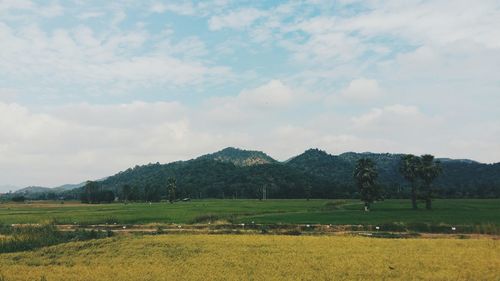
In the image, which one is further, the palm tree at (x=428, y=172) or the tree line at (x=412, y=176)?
the palm tree at (x=428, y=172)

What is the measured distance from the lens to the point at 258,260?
31.7 m

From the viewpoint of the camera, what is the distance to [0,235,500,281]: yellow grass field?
26.8 metres

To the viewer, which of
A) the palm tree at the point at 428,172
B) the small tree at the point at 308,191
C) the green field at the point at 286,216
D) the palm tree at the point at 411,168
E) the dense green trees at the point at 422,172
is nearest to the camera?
the green field at the point at 286,216

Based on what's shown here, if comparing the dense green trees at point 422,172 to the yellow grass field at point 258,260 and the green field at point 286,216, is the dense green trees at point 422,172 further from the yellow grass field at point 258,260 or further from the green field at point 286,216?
the yellow grass field at point 258,260

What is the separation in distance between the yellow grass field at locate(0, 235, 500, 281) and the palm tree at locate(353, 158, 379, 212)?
205ft

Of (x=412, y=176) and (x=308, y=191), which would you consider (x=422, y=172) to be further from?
(x=308, y=191)

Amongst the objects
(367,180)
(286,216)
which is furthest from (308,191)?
(286,216)

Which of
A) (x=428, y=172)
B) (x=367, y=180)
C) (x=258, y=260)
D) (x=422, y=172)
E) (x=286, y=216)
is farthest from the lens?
(x=422, y=172)

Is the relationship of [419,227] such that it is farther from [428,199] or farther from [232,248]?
[428,199]

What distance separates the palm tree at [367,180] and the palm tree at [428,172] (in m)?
11.0

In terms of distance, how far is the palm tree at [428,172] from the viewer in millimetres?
102312

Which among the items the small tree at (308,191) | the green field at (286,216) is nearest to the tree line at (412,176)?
the green field at (286,216)

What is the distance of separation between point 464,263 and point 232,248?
57.7ft

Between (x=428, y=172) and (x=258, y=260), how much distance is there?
273 ft
